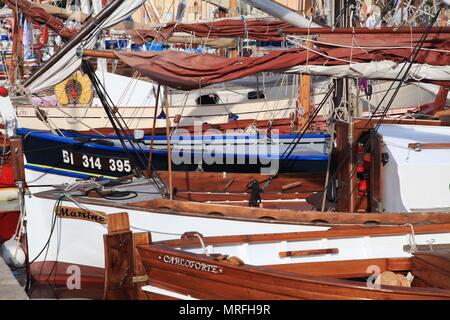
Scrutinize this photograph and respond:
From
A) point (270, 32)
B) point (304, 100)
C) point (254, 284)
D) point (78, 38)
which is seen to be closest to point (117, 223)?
point (254, 284)

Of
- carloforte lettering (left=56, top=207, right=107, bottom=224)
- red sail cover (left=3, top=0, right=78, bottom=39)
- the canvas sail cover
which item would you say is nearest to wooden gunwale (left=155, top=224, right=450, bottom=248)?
carloforte lettering (left=56, top=207, right=107, bottom=224)

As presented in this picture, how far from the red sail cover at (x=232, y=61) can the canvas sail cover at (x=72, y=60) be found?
90 cm

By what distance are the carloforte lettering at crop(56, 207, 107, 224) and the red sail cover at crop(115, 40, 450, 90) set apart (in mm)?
1992

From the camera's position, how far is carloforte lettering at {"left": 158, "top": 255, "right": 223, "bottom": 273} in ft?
24.6

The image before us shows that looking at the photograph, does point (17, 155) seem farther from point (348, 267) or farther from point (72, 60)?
point (348, 267)

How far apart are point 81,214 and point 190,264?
2920mm

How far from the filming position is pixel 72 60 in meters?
10.4

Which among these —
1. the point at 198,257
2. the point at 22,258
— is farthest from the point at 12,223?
the point at 198,257

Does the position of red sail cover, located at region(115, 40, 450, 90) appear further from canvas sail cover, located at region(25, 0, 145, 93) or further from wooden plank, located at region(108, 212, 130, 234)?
wooden plank, located at region(108, 212, 130, 234)

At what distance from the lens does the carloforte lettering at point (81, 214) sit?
976cm
